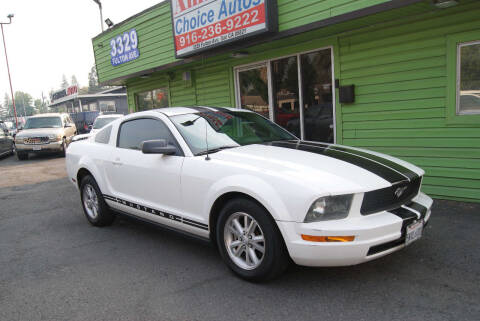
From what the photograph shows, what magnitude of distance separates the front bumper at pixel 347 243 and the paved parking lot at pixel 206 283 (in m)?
0.36

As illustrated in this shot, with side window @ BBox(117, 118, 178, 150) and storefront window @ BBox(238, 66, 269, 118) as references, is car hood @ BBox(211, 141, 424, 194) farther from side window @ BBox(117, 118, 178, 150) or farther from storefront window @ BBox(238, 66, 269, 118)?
storefront window @ BBox(238, 66, 269, 118)

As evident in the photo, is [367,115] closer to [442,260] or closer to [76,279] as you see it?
[442,260]

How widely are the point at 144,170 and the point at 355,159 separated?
222 centimetres

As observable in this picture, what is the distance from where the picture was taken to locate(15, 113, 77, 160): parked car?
15008mm

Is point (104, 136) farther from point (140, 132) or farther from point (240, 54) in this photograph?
point (240, 54)

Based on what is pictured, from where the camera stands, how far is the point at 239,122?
14.8 ft

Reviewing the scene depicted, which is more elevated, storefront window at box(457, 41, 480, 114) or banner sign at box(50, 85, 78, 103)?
banner sign at box(50, 85, 78, 103)

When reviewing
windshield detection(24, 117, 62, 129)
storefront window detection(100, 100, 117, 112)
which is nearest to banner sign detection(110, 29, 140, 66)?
windshield detection(24, 117, 62, 129)

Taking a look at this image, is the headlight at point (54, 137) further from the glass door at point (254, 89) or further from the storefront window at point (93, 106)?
the storefront window at point (93, 106)

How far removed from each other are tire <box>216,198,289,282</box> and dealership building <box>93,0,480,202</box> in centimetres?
361

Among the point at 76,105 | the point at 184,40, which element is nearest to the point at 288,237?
the point at 184,40

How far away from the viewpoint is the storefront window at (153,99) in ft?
39.3

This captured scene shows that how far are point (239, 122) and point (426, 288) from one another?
254 centimetres

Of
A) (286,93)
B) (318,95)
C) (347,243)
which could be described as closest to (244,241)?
(347,243)
